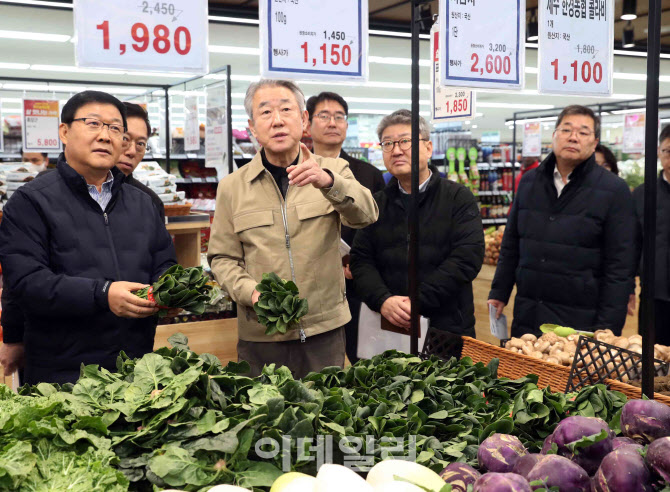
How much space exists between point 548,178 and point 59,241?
2.31 metres

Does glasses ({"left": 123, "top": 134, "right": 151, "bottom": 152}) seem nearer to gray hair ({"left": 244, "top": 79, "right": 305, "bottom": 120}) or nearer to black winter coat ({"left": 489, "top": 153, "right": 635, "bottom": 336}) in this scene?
gray hair ({"left": 244, "top": 79, "right": 305, "bottom": 120})

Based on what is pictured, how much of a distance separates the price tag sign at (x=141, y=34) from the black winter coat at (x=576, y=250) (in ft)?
6.28

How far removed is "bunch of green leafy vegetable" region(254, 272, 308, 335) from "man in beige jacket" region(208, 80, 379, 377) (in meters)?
0.36

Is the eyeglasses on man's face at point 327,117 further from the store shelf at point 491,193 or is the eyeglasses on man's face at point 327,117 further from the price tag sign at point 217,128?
the store shelf at point 491,193

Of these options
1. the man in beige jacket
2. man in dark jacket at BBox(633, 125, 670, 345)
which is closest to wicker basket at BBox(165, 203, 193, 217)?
the man in beige jacket

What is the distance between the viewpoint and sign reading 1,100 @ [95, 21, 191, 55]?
2043 millimetres

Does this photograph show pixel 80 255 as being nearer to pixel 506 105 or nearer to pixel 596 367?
pixel 596 367

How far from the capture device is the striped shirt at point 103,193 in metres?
2.40

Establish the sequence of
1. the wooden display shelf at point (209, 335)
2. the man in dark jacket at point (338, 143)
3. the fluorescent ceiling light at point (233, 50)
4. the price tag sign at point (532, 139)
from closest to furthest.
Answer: the man in dark jacket at point (338, 143)
the wooden display shelf at point (209, 335)
the price tag sign at point (532, 139)
the fluorescent ceiling light at point (233, 50)

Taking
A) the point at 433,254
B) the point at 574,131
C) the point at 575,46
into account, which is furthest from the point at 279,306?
the point at 574,131

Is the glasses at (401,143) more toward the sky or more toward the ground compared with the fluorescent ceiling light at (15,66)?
more toward the ground

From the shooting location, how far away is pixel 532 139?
1013cm

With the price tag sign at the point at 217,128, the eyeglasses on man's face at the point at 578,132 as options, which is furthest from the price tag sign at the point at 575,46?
the price tag sign at the point at 217,128

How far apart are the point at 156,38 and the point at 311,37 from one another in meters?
0.51
